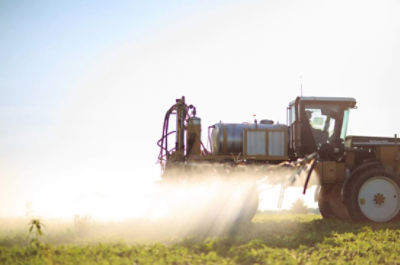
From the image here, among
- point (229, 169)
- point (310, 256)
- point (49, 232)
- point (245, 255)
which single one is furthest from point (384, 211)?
point (49, 232)

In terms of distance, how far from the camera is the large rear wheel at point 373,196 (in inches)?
546

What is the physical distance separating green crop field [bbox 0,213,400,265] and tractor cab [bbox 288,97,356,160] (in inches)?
120

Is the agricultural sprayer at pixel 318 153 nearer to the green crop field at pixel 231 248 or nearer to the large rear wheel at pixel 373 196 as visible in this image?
the large rear wheel at pixel 373 196

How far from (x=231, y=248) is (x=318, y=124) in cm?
775

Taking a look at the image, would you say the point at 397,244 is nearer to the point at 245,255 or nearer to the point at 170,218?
the point at 245,255

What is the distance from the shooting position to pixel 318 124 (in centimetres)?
1565

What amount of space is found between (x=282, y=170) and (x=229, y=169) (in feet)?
5.47

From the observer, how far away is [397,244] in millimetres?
10289

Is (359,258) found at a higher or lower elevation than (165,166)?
lower

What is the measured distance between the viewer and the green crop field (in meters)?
8.20

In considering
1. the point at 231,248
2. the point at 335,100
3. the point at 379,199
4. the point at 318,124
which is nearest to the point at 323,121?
the point at 318,124

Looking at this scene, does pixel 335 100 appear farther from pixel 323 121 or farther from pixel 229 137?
pixel 229 137

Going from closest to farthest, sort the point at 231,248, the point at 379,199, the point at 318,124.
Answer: the point at 231,248 < the point at 379,199 < the point at 318,124

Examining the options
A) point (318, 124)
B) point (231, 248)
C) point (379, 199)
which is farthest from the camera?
point (318, 124)
